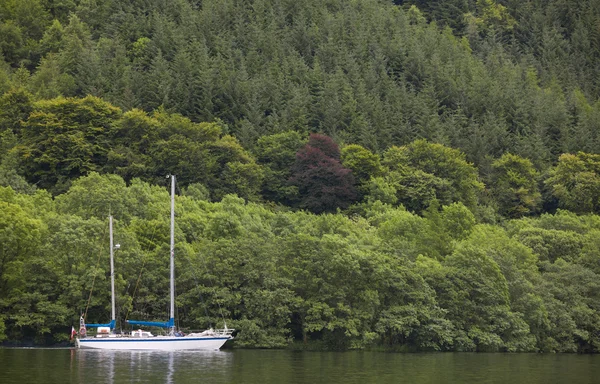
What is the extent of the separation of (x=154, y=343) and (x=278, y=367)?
17233 mm

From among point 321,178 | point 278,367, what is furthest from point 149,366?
point 321,178

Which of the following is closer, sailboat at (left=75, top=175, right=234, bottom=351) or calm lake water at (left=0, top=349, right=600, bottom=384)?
calm lake water at (left=0, top=349, right=600, bottom=384)

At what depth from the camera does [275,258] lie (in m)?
97.2

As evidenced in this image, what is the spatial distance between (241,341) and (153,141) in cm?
5546

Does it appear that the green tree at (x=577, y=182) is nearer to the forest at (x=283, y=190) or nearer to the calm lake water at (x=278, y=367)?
the forest at (x=283, y=190)

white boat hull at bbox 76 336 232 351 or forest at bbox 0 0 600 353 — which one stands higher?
forest at bbox 0 0 600 353

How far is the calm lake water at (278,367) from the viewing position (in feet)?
207

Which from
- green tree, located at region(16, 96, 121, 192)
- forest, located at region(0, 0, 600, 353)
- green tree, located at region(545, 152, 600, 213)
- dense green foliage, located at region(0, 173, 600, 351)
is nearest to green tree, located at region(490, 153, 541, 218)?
forest, located at region(0, 0, 600, 353)

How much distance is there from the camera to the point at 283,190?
475 feet

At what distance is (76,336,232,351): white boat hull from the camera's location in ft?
275

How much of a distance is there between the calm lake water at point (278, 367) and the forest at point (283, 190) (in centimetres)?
729

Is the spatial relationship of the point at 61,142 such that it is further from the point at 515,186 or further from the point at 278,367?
the point at 515,186

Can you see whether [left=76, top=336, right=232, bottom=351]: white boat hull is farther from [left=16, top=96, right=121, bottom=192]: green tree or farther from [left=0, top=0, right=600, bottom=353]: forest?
[left=16, top=96, right=121, bottom=192]: green tree

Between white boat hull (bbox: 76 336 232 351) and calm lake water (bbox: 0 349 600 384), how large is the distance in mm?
1268
